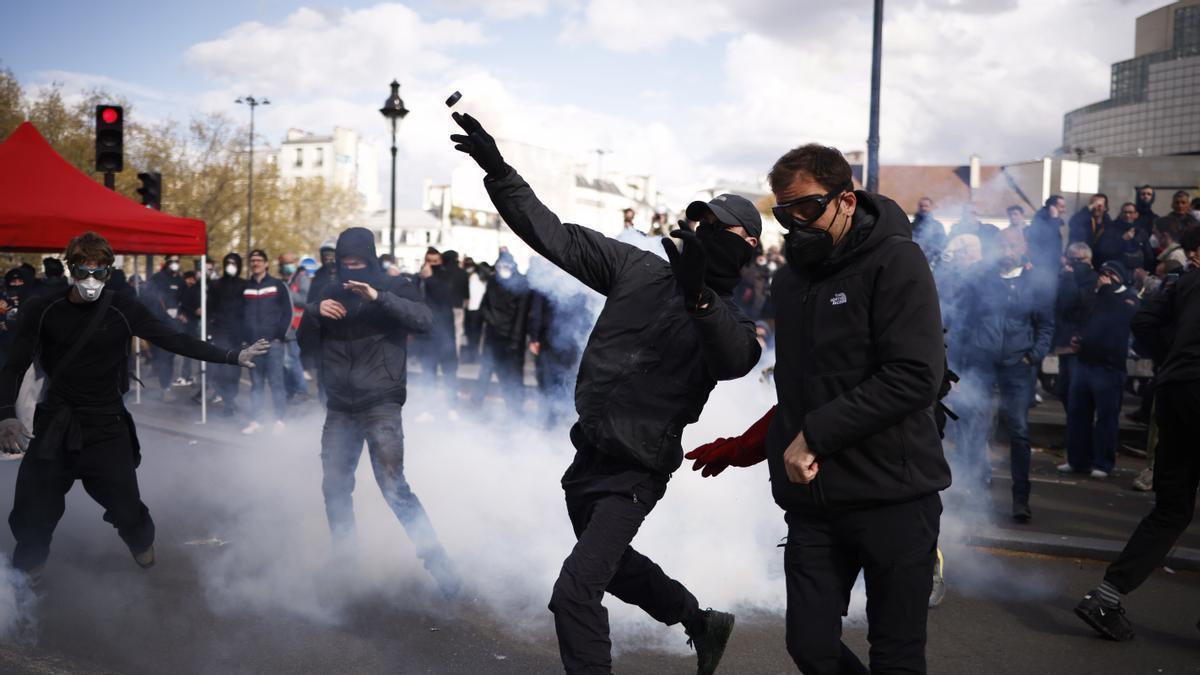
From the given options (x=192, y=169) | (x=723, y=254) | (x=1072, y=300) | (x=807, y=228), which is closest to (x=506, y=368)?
(x=1072, y=300)

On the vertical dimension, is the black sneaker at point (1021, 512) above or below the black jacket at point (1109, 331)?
below

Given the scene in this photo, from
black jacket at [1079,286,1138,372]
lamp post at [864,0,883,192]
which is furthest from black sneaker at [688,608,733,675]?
lamp post at [864,0,883,192]

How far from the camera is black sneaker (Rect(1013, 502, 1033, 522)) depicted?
682 cm

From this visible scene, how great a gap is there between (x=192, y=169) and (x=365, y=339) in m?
42.1

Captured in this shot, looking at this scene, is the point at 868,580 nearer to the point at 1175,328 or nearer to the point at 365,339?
the point at 1175,328

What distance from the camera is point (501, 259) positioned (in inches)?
421

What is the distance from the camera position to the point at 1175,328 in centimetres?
483

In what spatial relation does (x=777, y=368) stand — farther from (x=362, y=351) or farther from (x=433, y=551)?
(x=362, y=351)

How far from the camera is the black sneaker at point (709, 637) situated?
12.9 feet

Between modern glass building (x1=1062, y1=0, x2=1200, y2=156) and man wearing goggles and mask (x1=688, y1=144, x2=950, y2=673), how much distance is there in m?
93.5

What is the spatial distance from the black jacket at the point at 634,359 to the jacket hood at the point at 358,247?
83.4 inches

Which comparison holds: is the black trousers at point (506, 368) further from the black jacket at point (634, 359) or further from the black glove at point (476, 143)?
the black glove at point (476, 143)

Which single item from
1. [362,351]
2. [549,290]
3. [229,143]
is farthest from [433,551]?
[229,143]

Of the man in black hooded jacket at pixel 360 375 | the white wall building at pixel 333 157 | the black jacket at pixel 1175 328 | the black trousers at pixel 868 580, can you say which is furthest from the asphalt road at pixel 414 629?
the white wall building at pixel 333 157
